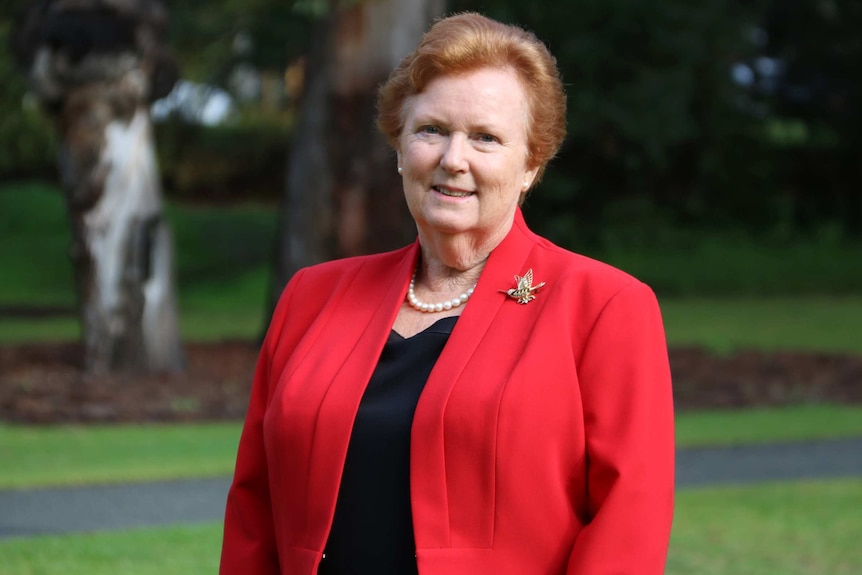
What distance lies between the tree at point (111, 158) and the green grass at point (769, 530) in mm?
6495

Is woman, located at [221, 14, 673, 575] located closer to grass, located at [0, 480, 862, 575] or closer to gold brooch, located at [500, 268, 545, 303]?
gold brooch, located at [500, 268, 545, 303]

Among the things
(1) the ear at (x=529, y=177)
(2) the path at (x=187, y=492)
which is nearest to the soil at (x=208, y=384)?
(2) the path at (x=187, y=492)

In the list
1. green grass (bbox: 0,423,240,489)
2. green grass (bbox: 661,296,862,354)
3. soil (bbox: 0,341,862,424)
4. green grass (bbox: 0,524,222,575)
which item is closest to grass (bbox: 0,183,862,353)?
green grass (bbox: 661,296,862,354)

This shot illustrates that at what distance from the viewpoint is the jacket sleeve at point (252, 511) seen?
311cm

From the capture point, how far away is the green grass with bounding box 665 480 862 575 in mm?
6910

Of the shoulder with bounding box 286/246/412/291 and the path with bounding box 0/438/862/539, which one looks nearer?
the shoulder with bounding box 286/246/412/291

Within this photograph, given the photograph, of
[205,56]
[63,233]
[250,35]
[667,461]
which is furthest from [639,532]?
[63,233]

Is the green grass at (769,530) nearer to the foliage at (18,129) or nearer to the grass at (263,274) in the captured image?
the foliage at (18,129)

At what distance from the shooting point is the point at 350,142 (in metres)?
14.1

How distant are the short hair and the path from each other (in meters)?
5.13

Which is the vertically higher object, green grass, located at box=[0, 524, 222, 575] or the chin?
the chin

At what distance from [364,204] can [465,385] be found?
11398 mm

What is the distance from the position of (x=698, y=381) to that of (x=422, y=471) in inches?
464

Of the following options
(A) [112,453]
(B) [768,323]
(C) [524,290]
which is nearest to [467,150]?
(C) [524,290]
